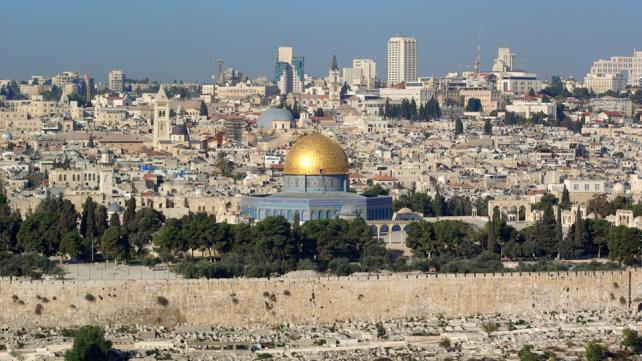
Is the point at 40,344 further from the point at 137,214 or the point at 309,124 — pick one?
the point at 309,124

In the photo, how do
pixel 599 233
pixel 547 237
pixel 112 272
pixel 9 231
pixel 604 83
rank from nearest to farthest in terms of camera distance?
1. pixel 112 272
2. pixel 9 231
3. pixel 547 237
4. pixel 599 233
5. pixel 604 83

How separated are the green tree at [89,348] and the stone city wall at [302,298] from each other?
3380 millimetres

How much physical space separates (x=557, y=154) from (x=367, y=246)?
4047cm

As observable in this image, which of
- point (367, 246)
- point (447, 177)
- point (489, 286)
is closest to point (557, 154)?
point (447, 177)

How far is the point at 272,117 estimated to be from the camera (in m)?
104

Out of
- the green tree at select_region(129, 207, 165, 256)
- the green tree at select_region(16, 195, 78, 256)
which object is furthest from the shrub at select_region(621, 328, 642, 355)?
the green tree at select_region(16, 195, 78, 256)

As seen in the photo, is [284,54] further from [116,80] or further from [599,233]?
[599,233]

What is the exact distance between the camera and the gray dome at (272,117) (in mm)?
103438

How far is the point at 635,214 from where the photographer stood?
184ft

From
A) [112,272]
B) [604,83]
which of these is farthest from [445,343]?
[604,83]

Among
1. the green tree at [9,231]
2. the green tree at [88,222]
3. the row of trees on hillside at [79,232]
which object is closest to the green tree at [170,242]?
the row of trees on hillside at [79,232]

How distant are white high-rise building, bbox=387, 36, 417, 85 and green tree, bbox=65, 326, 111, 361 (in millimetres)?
131084

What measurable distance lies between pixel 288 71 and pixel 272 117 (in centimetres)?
5449

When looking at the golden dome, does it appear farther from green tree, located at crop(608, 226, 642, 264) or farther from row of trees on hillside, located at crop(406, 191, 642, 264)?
green tree, located at crop(608, 226, 642, 264)
